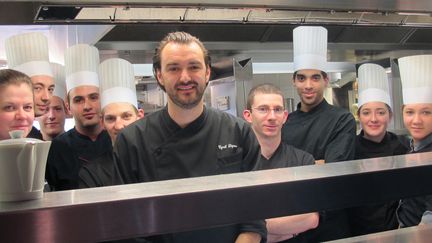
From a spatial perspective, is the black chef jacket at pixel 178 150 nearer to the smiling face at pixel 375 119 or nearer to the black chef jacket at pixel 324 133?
the black chef jacket at pixel 324 133

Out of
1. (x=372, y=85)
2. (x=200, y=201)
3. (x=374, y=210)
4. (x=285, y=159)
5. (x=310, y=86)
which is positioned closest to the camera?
(x=200, y=201)

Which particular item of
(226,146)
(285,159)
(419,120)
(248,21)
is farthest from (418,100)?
(226,146)

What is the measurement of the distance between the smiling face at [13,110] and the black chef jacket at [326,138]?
1.13 meters

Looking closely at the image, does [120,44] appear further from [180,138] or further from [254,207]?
[254,207]

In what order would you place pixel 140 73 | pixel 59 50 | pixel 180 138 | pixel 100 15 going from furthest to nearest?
pixel 59 50 < pixel 140 73 < pixel 100 15 < pixel 180 138

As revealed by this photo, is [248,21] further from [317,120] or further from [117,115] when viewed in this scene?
[117,115]

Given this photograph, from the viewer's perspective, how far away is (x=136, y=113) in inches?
70.3

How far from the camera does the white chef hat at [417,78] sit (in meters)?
1.92

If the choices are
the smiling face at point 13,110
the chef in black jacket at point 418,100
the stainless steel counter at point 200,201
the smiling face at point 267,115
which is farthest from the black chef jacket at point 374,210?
the smiling face at point 13,110

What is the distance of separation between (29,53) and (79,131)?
434mm

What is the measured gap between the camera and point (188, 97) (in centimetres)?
119

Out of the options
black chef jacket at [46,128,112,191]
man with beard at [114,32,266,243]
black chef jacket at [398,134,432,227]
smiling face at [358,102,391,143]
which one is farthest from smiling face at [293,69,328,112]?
black chef jacket at [46,128,112,191]

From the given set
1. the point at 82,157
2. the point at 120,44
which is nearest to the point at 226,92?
the point at 120,44

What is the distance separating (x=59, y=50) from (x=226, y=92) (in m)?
1.62
